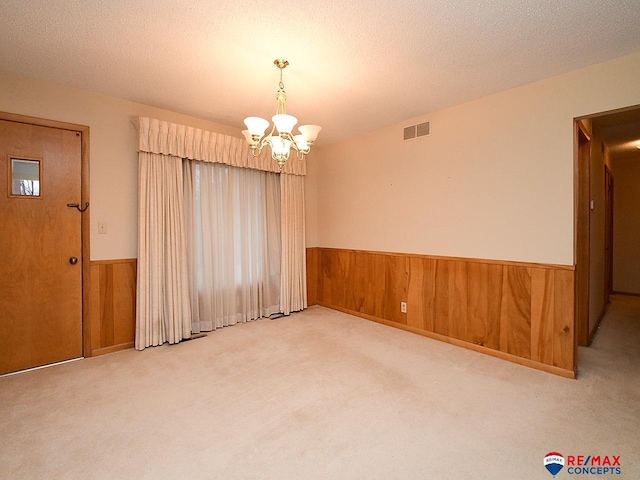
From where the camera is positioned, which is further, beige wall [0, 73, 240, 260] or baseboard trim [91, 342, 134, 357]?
baseboard trim [91, 342, 134, 357]

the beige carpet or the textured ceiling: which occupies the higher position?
the textured ceiling

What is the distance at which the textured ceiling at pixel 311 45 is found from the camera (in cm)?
178

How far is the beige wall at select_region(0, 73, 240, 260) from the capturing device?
2.70 meters

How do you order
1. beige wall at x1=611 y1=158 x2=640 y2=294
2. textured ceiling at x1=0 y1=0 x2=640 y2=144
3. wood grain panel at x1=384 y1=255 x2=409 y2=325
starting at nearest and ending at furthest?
textured ceiling at x1=0 y1=0 x2=640 y2=144, wood grain panel at x1=384 y1=255 x2=409 y2=325, beige wall at x1=611 y1=158 x2=640 y2=294

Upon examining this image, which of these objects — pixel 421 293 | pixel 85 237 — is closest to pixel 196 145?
pixel 85 237

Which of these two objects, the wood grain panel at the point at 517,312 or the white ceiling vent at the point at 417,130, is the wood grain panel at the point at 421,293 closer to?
the wood grain panel at the point at 517,312

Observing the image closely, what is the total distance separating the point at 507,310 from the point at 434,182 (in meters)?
1.47

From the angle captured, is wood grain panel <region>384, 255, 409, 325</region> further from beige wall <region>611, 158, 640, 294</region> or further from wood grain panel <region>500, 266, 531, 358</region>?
beige wall <region>611, 158, 640, 294</region>

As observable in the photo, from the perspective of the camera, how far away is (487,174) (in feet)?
9.66

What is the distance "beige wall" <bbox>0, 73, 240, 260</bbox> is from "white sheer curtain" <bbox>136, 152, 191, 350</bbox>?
0.61ft

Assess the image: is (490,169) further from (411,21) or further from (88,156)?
(88,156)

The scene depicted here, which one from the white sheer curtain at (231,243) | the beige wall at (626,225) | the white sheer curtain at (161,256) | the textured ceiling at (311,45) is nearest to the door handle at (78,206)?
the white sheer curtain at (161,256)

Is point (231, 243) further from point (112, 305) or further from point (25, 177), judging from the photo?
point (25, 177)

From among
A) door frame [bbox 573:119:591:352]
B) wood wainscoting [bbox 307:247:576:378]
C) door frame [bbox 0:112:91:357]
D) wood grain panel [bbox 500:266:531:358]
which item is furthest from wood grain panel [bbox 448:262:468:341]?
door frame [bbox 0:112:91:357]
